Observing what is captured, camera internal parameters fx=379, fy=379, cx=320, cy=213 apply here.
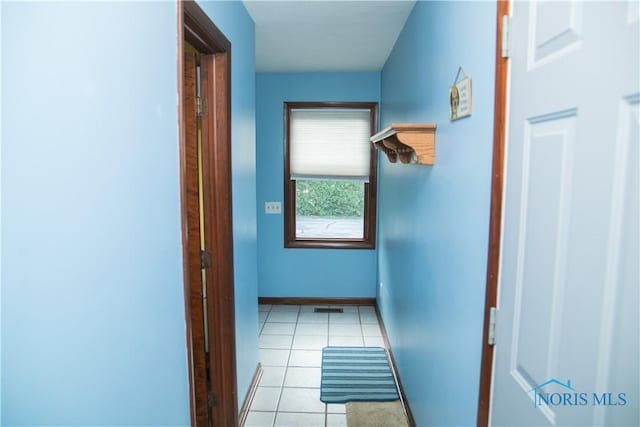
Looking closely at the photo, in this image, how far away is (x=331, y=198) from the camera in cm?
425

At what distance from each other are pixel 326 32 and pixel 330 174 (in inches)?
65.0

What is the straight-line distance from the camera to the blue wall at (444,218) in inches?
47.7

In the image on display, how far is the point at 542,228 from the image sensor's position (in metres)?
0.84

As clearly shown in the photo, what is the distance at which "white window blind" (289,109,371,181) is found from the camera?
4105mm

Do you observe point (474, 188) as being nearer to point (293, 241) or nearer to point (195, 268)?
point (195, 268)

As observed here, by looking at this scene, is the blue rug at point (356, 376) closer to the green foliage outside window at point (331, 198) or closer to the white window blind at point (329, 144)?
the green foliage outside window at point (331, 198)

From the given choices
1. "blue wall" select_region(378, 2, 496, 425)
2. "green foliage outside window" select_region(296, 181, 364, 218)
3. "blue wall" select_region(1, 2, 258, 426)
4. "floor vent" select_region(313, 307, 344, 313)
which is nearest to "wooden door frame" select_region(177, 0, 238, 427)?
"blue wall" select_region(1, 2, 258, 426)

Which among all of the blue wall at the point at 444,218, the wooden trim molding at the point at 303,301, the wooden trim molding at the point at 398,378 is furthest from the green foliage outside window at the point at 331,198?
the blue wall at the point at 444,218

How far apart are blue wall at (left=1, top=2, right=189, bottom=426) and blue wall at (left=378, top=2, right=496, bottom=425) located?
3.22 feet

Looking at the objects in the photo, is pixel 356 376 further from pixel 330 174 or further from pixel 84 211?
pixel 84 211

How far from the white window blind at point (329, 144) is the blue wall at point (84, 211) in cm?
302

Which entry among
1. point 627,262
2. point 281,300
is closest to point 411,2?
point 627,262

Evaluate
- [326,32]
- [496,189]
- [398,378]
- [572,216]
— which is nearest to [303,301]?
[398,378]

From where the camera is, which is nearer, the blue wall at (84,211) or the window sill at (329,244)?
the blue wall at (84,211)
